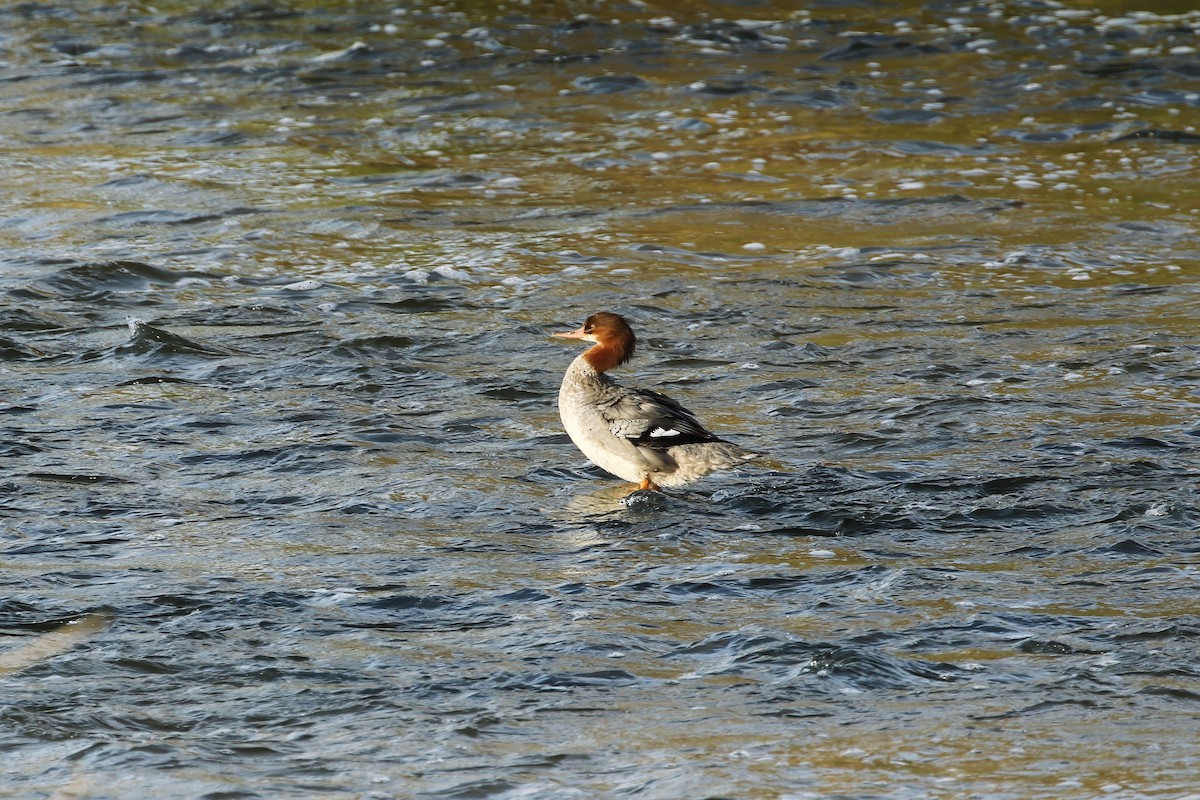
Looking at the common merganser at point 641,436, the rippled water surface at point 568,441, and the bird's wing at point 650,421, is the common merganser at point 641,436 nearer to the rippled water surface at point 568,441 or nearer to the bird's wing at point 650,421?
the bird's wing at point 650,421

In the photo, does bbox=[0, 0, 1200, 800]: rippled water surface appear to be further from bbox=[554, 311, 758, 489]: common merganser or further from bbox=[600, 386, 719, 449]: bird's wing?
bbox=[600, 386, 719, 449]: bird's wing

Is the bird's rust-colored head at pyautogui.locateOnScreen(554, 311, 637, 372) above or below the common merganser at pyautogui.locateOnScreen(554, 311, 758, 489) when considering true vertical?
above

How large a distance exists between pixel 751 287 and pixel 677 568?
4.95 meters

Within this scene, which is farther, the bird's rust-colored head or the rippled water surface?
the bird's rust-colored head

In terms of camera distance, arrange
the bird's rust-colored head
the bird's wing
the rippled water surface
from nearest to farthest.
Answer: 1. the rippled water surface
2. the bird's wing
3. the bird's rust-colored head

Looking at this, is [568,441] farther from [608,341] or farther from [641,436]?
[641,436]

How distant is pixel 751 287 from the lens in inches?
480

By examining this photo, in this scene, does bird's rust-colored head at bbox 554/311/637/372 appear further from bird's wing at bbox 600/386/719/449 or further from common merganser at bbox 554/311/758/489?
bird's wing at bbox 600/386/719/449

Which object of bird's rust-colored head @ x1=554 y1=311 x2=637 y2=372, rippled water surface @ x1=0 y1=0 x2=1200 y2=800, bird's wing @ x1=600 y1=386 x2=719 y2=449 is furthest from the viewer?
bird's rust-colored head @ x1=554 y1=311 x2=637 y2=372

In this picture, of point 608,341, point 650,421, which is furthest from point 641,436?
point 608,341

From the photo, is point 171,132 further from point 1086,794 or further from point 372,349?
point 1086,794

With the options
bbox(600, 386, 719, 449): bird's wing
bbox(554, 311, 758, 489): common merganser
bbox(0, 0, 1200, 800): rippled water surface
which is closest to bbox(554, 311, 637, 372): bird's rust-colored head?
bbox(554, 311, 758, 489): common merganser

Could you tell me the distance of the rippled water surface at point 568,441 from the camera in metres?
5.91

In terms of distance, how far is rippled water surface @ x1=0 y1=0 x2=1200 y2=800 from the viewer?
5.91 meters
